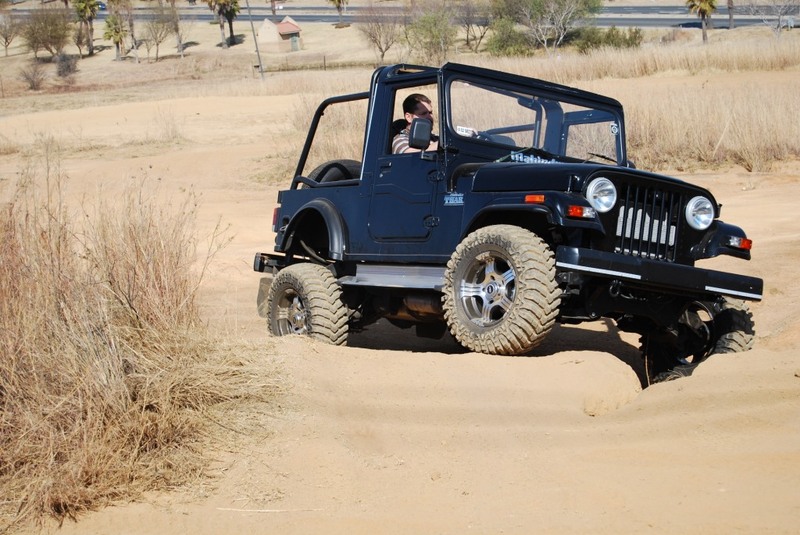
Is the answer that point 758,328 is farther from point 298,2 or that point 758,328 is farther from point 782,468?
point 298,2

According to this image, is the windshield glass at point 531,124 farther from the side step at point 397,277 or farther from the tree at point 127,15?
the tree at point 127,15

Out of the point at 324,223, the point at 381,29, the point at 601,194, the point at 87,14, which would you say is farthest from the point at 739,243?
the point at 87,14

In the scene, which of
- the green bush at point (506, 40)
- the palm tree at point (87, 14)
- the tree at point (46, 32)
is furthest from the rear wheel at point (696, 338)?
the palm tree at point (87, 14)

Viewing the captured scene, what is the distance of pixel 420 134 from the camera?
6.73 meters

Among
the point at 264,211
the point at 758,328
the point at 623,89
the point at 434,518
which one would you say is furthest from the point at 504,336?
the point at 623,89

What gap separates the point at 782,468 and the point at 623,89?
18095 mm

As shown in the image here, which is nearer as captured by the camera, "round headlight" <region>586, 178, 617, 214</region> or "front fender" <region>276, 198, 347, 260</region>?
"round headlight" <region>586, 178, 617, 214</region>

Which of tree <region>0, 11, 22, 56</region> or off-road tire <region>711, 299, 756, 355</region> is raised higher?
tree <region>0, 11, 22, 56</region>

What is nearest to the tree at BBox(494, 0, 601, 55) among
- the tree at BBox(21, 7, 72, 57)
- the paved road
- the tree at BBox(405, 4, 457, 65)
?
the paved road

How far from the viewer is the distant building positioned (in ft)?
217

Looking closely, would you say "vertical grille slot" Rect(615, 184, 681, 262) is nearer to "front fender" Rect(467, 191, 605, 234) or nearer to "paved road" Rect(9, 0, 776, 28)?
"front fender" Rect(467, 191, 605, 234)

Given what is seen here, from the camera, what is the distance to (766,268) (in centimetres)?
991

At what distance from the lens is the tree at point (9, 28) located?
67.2 metres

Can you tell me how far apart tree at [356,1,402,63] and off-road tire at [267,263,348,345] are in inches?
1615
